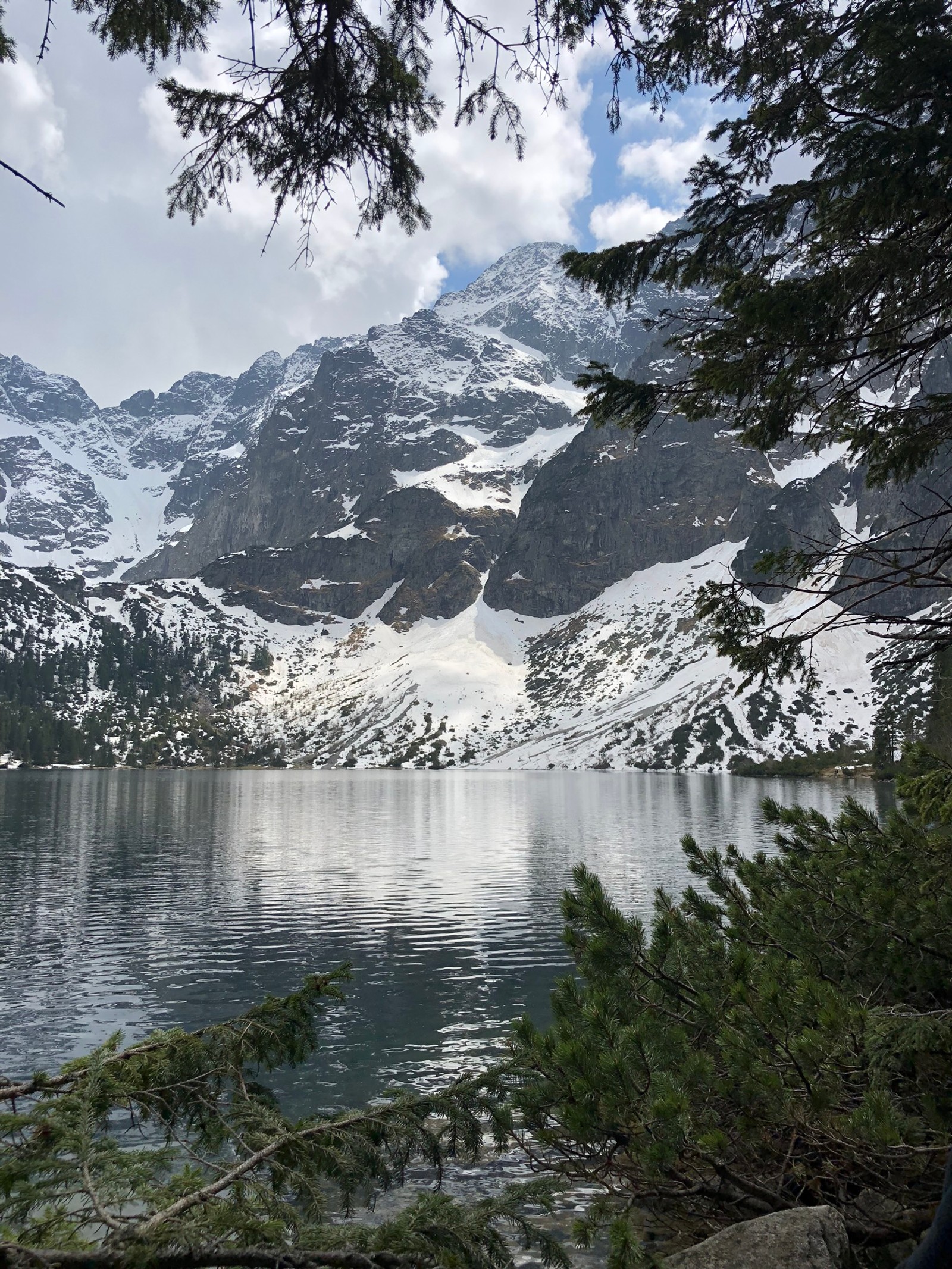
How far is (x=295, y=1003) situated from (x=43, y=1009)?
18334mm

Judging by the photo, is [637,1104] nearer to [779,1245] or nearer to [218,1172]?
[779,1245]

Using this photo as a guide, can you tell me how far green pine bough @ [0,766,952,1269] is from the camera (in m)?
4.52

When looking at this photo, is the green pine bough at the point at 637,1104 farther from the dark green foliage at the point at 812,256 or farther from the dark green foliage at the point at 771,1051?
the dark green foliage at the point at 812,256

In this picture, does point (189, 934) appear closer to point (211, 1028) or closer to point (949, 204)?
point (211, 1028)

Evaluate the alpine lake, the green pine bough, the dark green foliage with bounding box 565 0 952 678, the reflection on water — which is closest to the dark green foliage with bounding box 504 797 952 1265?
the green pine bough

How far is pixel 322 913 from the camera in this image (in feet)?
118

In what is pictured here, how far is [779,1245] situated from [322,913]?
107ft

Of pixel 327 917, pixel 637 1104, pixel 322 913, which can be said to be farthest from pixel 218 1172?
pixel 322 913

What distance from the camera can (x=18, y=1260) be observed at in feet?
12.6

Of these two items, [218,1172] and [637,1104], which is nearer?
[218,1172]

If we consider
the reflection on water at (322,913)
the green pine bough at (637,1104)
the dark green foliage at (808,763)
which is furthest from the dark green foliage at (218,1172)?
the dark green foliage at (808,763)

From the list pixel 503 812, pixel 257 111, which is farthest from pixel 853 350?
pixel 503 812

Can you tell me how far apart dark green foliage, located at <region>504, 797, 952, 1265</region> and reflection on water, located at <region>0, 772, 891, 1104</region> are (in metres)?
10.3

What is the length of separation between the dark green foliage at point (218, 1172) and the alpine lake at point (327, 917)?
5.50 m
